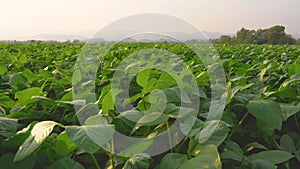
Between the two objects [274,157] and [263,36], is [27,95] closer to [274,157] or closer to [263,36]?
[274,157]

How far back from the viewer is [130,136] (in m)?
0.98

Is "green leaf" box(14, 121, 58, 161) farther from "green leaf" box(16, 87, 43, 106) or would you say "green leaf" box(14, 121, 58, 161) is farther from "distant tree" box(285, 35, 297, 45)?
"distant tree" box(285, 35, 297, 45)

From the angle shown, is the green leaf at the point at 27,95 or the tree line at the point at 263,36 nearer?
the green leaf at the point at 27,95

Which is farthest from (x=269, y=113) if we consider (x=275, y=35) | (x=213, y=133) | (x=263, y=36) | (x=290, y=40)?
(x=290, y=40)

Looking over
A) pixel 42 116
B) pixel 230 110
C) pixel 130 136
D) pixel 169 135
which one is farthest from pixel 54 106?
pixel 230 110

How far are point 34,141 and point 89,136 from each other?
12cm

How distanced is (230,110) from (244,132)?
4.6 inches

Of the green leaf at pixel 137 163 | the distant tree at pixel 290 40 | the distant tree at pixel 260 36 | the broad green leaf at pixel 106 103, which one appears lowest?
the distant tree at pixel 290 40

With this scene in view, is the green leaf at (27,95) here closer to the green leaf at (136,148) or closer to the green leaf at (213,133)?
the green leaf at (136,148)

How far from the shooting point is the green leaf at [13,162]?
0.81m

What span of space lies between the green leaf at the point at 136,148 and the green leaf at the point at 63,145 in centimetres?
12

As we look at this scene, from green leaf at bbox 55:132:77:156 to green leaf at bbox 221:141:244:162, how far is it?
394 mm

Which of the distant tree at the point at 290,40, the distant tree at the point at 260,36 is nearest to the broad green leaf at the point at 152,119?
the distant tree at the point at 260,36

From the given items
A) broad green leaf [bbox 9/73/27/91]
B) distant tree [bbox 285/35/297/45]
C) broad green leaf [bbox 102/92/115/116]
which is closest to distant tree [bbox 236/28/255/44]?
distant tree [bbox 285/35/297/45]
